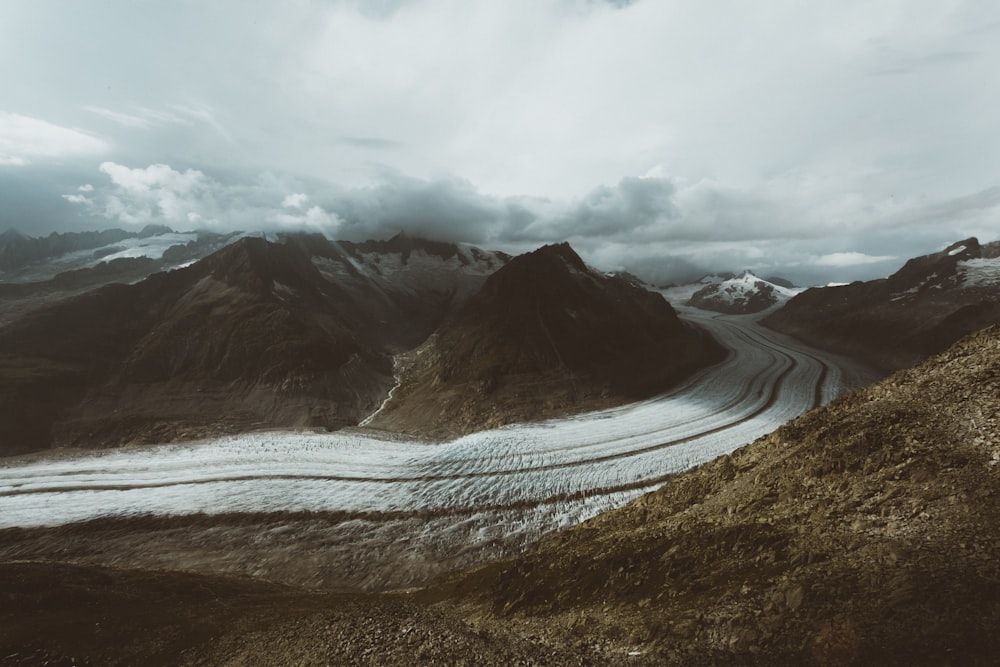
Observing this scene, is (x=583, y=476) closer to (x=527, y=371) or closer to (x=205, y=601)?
(x=205, y=601)

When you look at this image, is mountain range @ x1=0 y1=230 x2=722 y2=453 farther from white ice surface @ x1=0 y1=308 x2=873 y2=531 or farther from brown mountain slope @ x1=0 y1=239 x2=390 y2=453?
white ice surface @ x1=0 y1=308 x2=873 y2=531

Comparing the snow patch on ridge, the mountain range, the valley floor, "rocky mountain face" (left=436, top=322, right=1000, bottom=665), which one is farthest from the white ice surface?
the snow patch on ridge

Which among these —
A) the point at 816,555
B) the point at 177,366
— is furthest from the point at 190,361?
the point at 816,555

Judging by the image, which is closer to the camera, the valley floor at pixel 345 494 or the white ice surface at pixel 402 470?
the valley floor at pixel 345 494

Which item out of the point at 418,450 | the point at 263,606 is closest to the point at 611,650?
the point at 263,606

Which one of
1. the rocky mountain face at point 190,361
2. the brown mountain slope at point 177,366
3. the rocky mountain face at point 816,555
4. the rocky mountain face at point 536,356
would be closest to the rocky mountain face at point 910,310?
the rocky mountain face at point 536,356

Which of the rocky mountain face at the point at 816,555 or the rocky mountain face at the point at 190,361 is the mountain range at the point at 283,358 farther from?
the rocky mountain face at the point at 816,555
